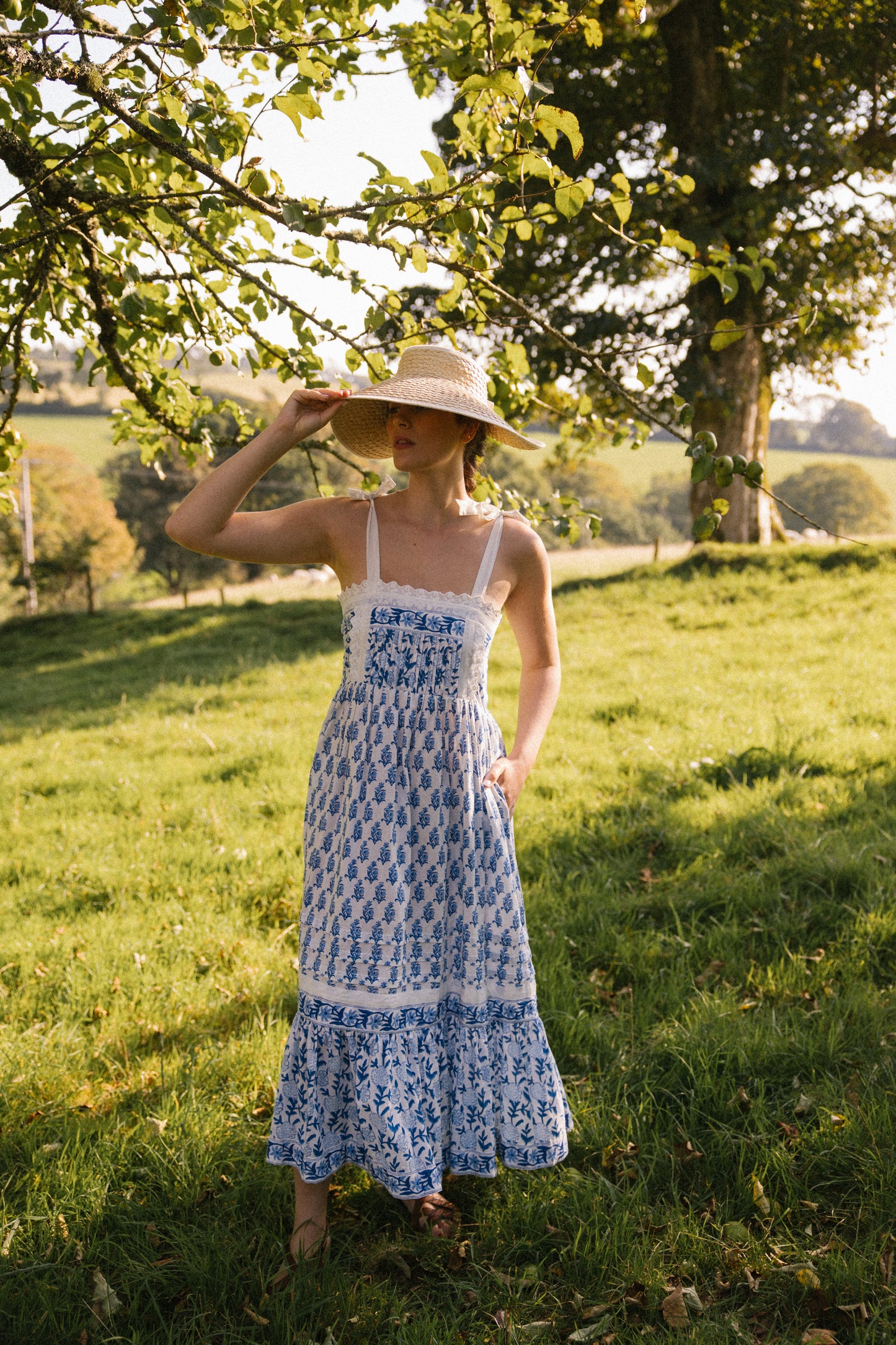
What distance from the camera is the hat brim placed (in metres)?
2.38

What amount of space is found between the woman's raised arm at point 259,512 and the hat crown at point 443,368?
277mm

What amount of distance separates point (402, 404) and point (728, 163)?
41.1ft

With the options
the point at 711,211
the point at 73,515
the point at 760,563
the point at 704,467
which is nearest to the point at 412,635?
the point at 704,467

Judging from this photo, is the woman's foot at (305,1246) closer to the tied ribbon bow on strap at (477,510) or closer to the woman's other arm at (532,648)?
the woman's other arm at (532,648)

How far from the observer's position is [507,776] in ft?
8.27

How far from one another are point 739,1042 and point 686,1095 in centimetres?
29

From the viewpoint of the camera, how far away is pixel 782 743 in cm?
609

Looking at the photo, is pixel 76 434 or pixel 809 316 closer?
pixel 809 316

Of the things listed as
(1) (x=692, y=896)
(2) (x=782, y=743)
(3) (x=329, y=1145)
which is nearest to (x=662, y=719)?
(2) (x=782, y=743)

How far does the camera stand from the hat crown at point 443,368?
254 centimetres

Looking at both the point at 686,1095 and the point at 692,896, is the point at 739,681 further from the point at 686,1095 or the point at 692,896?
the point at 686,1095

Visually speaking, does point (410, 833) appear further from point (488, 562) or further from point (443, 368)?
point (443, 368)

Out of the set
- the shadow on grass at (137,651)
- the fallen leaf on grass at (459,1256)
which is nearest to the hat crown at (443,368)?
A: the fallen leaf on grass at (459,1256)

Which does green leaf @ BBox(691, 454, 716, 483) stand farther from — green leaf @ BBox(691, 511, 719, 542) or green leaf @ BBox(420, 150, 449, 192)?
green leaf @ BBox(420, 150, 449, 192)
